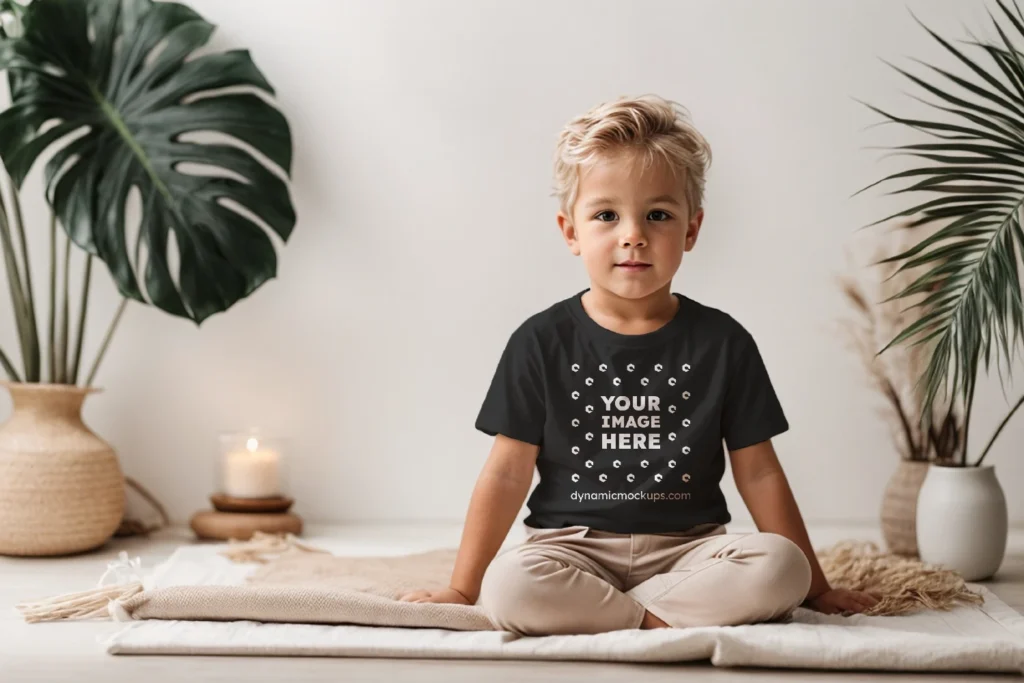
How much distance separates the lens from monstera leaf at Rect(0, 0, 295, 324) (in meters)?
2.22

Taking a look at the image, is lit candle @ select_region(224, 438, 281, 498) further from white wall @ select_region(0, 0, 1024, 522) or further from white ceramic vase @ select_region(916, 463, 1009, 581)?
white ceramic vase @ select_region(916, 463, 1009, 581)

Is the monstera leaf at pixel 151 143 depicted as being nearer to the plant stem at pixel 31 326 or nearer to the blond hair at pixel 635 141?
the plant stem at pixel 31 326

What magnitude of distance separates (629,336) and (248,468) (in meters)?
0.98

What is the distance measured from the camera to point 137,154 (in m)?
2.29

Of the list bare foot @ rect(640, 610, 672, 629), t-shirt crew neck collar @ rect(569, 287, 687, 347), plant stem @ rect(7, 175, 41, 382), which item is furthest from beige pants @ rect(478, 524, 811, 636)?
plant stem @ rect(7, 175, 41, 382)

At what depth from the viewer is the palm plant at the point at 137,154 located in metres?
2.22

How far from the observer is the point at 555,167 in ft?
5.47

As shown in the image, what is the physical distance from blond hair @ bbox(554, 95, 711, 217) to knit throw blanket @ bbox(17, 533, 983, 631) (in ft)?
1.98

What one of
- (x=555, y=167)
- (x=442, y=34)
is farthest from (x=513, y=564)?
(x=442, y=34)

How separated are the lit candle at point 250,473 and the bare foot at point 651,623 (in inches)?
41.2

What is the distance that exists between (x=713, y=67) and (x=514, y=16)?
1.39 feet

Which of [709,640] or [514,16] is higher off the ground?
[514,16]

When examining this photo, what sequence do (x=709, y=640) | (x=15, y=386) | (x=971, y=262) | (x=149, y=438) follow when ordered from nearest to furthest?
(x=709, y=640) → (x=971, y=262) → (x=15, y=386) → (x=149, y=438)

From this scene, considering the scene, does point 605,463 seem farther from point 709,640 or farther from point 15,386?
point 15,386
